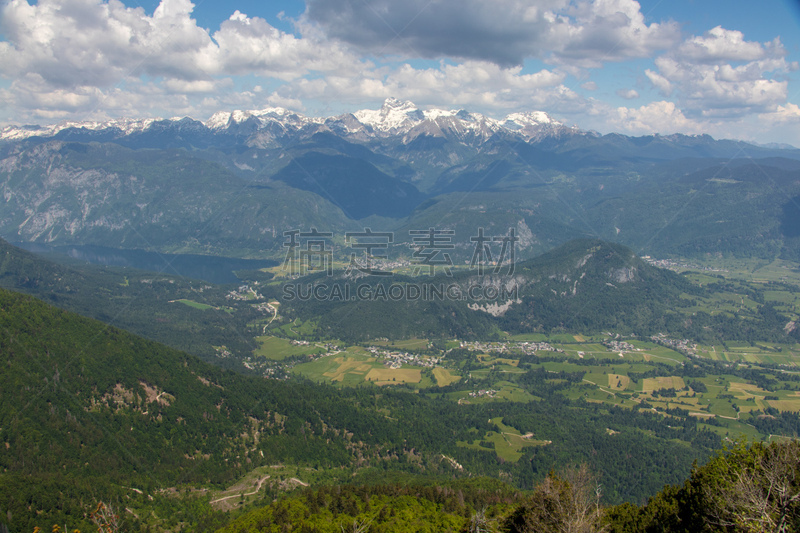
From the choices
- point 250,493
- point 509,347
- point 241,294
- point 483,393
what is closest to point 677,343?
point 509,347

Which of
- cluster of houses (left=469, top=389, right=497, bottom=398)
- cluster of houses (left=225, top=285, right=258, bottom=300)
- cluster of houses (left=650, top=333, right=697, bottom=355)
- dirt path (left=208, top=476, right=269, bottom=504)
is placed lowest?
cluster of houses (left=469, top=389, right=497, bottom=398)

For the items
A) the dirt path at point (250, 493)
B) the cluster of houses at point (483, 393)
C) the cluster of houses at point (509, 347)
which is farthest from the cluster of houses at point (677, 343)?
the dirt path at point (250, 493)

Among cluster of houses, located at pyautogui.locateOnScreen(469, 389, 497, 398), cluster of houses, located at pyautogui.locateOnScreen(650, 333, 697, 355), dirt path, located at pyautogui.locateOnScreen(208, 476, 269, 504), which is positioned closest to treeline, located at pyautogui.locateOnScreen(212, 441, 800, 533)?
dirt path, located at pyautogui.locateOnScreen(208, 476, 269, 504)

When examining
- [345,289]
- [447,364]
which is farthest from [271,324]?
[447,364]

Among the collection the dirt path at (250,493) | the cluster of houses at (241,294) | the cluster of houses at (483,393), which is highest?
the cluster of houses at (241,294)

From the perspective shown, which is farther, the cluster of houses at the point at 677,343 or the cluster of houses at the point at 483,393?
the cluster of houses at the point at 677,343

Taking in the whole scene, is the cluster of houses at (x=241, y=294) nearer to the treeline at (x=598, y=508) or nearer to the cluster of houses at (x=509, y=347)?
the cluster of houses at (x=509, y=347)

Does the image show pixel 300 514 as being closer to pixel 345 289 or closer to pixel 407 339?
pixel 407 339

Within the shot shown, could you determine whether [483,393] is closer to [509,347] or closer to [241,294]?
[509,347]

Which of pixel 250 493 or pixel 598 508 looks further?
pixel 250 493

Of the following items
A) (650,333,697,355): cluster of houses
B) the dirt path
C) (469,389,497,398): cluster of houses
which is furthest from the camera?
(650,333,697,355): cluster of houses

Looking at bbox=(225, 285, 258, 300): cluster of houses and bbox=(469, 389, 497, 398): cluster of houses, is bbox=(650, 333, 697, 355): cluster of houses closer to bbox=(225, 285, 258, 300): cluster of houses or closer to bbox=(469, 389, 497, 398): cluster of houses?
bbox=(469, 389, 497, 398): cluster of houses
